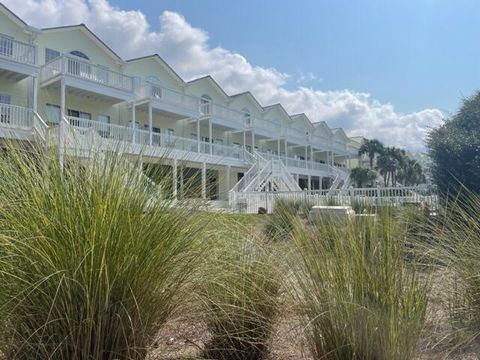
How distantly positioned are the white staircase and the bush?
24.3 metres

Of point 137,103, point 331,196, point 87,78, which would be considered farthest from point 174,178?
point 137,103

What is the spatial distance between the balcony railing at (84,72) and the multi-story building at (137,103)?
5cm

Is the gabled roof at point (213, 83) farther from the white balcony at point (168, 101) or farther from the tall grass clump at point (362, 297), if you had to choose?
the tall grass clump at point (362, 297)

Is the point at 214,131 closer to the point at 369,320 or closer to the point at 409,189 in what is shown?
the point at 409,189

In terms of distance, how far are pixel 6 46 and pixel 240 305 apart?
20481mm

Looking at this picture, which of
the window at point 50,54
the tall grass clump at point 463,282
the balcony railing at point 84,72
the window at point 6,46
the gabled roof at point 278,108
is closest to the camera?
the tall grass clump at point 463,282

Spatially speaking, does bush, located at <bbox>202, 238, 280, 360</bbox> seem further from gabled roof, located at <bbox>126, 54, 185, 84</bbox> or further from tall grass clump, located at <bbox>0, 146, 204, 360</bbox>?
gabled roof, located at <bbox>126, 54, 185, 84</bbox>

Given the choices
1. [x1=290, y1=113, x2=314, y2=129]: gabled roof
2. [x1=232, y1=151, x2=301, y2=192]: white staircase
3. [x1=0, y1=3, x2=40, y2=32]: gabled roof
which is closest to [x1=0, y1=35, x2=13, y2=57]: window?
[x1=0, y1=3, x2=40, y2=32]: gabled roof

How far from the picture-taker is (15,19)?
2050 cm

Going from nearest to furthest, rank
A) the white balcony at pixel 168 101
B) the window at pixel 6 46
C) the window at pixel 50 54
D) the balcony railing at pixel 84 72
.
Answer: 1. the window at pixel 6 46
2. the balcony railing at pixel 84 72
3. the window at pixel 50 54
4. the white balcony at pixel 168 101

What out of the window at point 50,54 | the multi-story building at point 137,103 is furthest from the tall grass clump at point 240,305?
the window at point 50,54

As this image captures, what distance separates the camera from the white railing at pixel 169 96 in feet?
87.2

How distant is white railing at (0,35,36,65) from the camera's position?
62.0 ft

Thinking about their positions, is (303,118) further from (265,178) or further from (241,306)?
(241,306)
